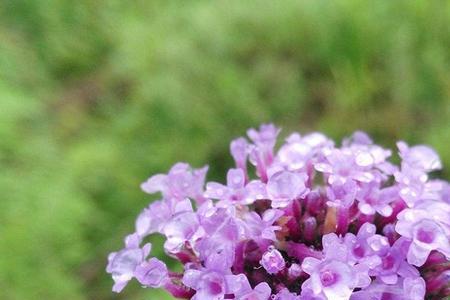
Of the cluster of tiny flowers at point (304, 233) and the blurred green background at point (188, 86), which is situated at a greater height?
the blurred green background at point (188, 86)

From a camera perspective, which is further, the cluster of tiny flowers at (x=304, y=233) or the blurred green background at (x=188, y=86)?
the blurred green background at (x=188, y=86)

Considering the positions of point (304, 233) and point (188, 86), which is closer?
point (304, 233)

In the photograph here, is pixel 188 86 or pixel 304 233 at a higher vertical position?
pixel 188 86

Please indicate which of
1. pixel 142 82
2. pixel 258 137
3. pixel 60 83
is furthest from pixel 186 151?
pixel 258 137

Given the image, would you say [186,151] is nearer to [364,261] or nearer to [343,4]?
[343,4]
